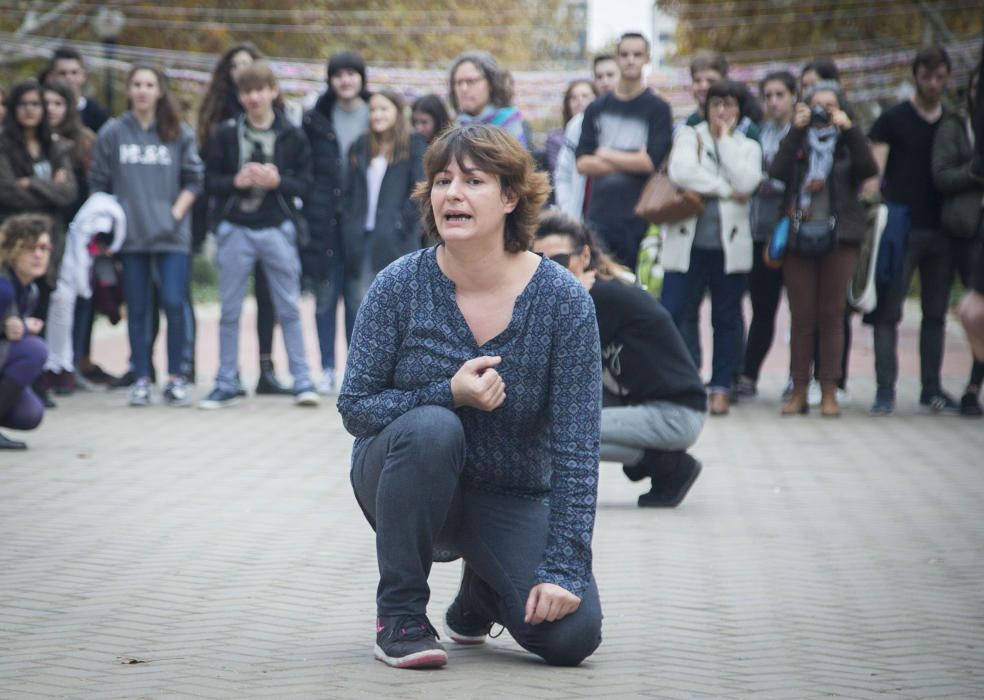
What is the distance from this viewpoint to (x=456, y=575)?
597 cm

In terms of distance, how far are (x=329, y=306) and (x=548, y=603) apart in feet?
25.4

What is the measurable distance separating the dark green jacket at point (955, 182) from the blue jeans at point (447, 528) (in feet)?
23.1

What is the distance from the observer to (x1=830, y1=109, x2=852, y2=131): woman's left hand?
1052cm

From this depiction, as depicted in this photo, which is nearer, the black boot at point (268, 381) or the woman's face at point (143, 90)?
the woman's face at point (143, 90)

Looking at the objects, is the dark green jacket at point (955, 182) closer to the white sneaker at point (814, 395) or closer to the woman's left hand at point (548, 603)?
the white sneaker at point (814, 395)

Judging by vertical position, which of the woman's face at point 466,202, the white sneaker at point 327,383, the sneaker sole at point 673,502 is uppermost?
the woman's face at point 466,202

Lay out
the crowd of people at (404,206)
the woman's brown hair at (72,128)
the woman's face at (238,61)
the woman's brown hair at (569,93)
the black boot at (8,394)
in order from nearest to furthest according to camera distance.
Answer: the black boot at (8,394)
the crowd of people at (404,206)
the woman's face at (238,61)
the woman's brown hair at (72,128)
the woman's brown hair at (569,93)

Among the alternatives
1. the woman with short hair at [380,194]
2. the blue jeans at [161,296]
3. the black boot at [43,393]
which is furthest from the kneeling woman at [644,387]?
the black boot at [43,393]

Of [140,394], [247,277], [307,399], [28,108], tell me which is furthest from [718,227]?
[28,108]

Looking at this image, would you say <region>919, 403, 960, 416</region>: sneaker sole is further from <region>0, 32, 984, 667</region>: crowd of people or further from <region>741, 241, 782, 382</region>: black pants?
<region>741, 241, 782, 382</region>: black pants

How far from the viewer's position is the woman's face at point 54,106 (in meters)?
11.6

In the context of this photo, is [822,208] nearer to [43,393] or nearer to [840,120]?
[840,120]

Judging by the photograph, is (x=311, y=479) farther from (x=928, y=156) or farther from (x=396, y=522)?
(x=928, y=156)

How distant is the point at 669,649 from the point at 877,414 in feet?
21.9
